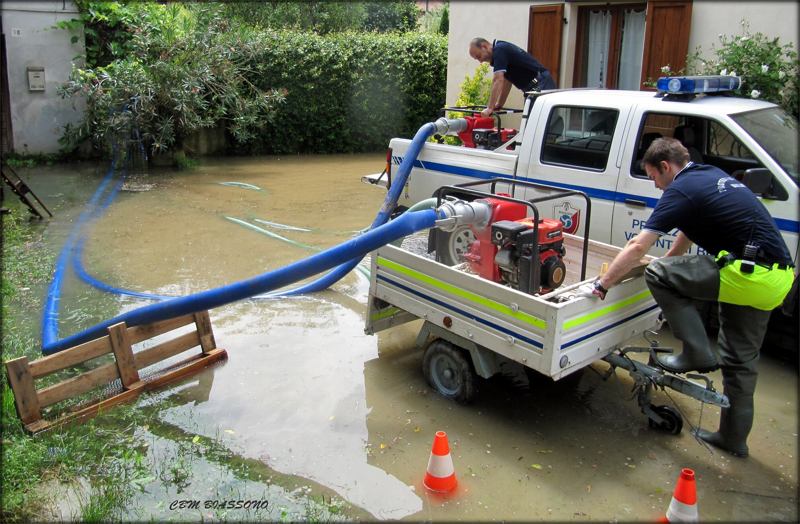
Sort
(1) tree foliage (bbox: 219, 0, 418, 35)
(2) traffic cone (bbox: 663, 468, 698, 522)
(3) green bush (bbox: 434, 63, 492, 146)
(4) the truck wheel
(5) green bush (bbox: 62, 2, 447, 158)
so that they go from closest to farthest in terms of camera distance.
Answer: (2) traffic cone (bbox: 663, 468, 698, 522) < (4) the truck wheel < (3) green bush (bbox: 434, 63, 492, 146) < (5) green bush (bbox: 62, 2, 447, 158) < (1) tree foliage (bbox: 219, 0, 418, 35)

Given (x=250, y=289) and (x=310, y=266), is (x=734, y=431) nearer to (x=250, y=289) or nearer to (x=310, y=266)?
(x=310, y=266)

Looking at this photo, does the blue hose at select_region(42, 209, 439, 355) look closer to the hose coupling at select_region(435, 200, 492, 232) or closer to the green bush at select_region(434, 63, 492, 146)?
the hose coupling at select_region(435, 200, 492, 232)

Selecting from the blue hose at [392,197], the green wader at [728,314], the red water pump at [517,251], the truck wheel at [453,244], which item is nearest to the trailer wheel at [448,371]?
the red water pump at [517,251]

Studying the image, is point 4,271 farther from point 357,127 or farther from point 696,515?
Answer: point 357,127

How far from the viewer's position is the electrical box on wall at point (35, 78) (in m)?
14.2

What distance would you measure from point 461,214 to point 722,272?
172 cm

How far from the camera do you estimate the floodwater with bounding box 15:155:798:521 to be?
411 centimetres

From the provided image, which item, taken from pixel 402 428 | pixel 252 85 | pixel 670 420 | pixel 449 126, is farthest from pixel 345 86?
pixel 670 420

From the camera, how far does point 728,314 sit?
4422mm

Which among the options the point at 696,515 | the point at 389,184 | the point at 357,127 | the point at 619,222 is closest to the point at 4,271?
the point at 389,184

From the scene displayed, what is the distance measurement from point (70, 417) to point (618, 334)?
3.81 metres

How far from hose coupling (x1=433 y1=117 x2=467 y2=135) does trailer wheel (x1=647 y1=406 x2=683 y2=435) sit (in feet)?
14.0

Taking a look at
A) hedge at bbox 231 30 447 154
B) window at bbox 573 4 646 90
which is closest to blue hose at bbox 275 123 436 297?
window at bbox 573 4 646 90

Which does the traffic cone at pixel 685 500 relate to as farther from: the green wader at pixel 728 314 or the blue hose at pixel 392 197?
the blue hose at pixel 392 197
